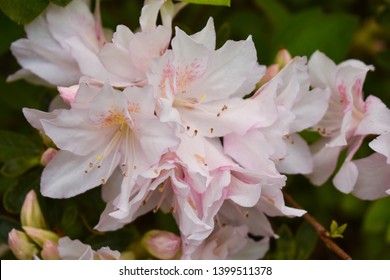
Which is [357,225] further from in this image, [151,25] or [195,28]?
[151,25]

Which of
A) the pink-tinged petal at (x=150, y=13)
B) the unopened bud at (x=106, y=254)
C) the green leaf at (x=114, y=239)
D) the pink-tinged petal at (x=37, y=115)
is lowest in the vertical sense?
the green leaf at (x=114, y=239)

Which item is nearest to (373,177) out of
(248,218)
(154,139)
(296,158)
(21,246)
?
A: (296,158)

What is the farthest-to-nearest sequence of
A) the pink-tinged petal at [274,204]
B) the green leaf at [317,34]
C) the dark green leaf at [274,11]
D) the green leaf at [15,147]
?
the dark green leaf at [274,11]
the green leaf at [317,34]
the green leaf at [15,147]
the pink-tinged petal at [274,204]

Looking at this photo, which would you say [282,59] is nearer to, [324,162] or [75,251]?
[324,162]

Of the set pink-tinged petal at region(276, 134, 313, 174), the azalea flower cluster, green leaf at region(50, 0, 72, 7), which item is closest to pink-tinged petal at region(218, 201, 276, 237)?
the azalea flower cluster

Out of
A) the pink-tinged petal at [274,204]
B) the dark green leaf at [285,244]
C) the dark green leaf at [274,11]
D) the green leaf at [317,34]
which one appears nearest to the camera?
the pink-tinged petal at [274,204]

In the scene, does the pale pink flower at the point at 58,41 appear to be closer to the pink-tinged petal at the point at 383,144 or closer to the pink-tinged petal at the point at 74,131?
the pink-tinged petal at the point at 74,131

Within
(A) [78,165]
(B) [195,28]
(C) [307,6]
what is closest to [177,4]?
(A) [78,165]

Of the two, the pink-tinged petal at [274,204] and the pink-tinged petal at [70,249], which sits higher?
the pink-tinged petal at [274,204]

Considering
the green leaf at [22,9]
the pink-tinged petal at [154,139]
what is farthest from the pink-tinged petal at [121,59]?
the green leaf at [22,9]
